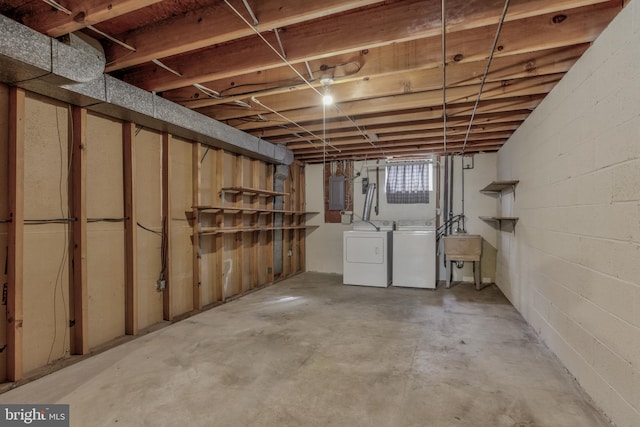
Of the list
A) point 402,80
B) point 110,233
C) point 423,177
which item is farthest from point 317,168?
point 110,233

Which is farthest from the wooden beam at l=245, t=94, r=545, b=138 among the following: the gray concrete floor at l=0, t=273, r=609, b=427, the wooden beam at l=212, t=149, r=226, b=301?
the gray concrete floor at l=0, t=273, r=609, b=427

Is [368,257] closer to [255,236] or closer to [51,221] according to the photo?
[255,236]

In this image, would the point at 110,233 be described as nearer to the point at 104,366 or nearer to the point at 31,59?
the point at 104,366

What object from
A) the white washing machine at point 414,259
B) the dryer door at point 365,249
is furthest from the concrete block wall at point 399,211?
the dryer door at point 365,249

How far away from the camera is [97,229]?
2.74 metres

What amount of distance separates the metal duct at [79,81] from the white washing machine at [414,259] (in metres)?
3.18

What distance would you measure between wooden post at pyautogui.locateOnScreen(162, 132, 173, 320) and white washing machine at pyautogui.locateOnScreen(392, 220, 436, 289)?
10.5ft

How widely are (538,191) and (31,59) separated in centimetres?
386

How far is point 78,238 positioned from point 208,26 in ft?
6.12

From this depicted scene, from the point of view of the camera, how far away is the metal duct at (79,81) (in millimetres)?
1846

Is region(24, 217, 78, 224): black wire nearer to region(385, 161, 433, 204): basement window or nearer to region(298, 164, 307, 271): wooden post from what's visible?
region(298, 164, 307, 271): wooden post

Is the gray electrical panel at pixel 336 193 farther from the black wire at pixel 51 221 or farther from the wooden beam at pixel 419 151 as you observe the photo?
the black wire at pixel 51 221

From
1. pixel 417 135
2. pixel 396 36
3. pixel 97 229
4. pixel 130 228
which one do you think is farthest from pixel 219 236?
pixel 396 36

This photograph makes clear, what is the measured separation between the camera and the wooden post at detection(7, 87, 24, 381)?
6.95 feet
